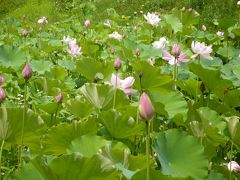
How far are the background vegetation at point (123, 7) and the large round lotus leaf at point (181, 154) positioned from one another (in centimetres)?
469

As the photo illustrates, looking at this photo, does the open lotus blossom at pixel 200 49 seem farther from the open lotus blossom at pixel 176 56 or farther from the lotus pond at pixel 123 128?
the open lotus blossom at pixel 176 56

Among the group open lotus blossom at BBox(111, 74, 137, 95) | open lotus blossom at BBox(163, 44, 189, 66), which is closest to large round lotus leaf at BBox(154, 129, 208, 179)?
open lotus blossom at BBox(111, 74, 137, 95)

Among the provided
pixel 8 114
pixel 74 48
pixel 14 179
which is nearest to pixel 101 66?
pixel 74 48

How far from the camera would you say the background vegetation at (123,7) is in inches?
251

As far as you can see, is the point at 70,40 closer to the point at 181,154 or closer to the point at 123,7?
the point at 181,154

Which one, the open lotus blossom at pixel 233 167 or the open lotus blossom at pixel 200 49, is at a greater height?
the open lotus blossom at pixel 200 49

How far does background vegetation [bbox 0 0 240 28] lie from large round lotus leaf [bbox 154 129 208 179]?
4.69 metres

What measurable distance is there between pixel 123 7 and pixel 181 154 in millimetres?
7814

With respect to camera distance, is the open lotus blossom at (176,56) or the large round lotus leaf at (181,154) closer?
the large round lotus leaf at (181,154)

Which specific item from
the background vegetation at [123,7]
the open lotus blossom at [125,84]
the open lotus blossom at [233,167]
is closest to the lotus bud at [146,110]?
the open lotus blossom at [233,167]

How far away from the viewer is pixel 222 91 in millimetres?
1588

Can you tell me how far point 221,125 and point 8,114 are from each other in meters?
0.62

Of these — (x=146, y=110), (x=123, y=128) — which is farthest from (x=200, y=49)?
(x=146, y=110)

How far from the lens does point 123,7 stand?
28.4 ft
